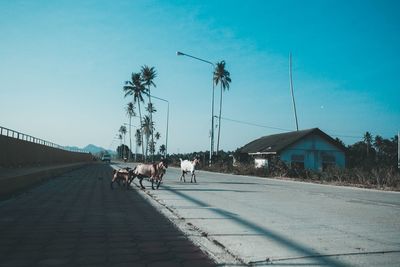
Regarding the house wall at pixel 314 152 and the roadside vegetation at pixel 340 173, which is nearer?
the roadside vegetation at pixel 340 173

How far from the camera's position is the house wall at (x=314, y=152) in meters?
48.1

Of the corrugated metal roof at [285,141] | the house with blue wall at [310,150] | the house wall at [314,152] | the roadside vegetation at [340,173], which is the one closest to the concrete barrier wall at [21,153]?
the roadside vegetation at [340,173]

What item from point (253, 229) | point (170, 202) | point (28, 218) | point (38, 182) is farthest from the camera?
point (38, 182)

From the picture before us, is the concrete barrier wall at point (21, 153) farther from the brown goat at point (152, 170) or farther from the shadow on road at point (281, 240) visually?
the shadow on road at point (281, 240)

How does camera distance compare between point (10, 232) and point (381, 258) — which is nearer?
point (381, 258)

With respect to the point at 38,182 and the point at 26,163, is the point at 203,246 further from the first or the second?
the point at 26,163

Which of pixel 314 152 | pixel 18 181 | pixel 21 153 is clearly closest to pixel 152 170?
pixel 18 181

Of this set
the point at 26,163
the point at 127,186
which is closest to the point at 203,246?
the point at 127,186

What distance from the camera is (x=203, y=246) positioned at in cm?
588

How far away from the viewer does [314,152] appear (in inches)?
1930

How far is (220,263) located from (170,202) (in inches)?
258

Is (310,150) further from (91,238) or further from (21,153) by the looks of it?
(91,238)

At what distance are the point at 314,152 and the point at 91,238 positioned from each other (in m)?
45.8

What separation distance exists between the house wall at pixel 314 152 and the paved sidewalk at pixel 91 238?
40038mm
